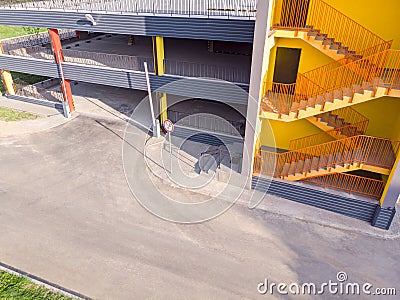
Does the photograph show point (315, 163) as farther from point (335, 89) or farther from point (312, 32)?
point (312, 32)

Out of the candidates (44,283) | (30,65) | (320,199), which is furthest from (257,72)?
(30,65)

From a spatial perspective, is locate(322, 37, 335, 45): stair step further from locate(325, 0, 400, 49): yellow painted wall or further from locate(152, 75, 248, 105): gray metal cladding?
locate(152, 75, 248, 105): gray metal cladding

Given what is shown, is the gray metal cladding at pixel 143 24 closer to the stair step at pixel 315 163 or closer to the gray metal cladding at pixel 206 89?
the gray metal cladding at pixel 206 89

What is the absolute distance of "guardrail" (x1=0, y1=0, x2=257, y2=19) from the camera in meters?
15.0

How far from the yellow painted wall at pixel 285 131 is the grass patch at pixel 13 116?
14.2m

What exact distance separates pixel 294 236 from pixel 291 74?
6.79m

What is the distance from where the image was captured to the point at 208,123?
17031mm

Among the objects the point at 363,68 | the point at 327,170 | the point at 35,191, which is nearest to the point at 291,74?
the point at 363,68

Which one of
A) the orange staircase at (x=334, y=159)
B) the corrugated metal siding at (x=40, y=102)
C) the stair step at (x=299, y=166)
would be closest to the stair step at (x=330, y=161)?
the orange staircase at (x=334, y=159)

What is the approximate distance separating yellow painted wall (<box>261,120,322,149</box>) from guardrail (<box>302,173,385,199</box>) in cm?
256

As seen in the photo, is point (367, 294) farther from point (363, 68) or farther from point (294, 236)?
point (363, 68)

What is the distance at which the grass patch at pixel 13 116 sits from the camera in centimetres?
1906

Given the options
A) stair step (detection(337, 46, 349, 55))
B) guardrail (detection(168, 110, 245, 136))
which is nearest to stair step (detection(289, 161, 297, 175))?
guardrail (detection(168, 110, 245, 136))

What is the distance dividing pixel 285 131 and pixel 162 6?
9.50 metres
